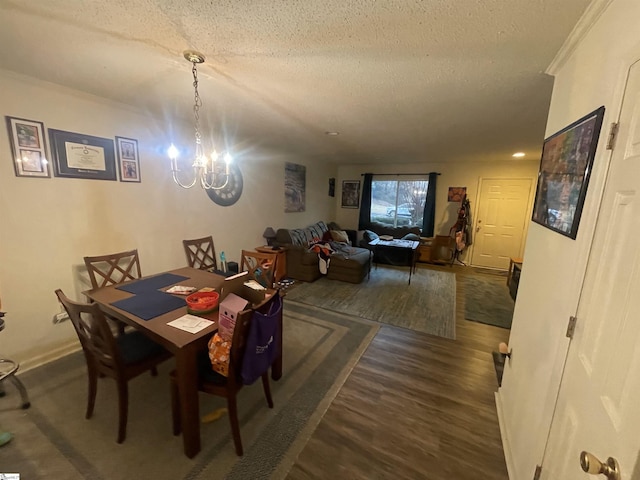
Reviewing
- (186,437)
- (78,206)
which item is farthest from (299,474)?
(78,206)

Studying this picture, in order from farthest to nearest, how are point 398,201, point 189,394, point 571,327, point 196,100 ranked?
point 398,201 → point 196,100 → point 189,394 → point 571,327

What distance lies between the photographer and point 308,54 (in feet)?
5.08

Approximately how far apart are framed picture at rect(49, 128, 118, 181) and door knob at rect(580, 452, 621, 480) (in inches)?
136

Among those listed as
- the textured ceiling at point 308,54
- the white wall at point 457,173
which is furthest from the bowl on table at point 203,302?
the white wall at point 457,173

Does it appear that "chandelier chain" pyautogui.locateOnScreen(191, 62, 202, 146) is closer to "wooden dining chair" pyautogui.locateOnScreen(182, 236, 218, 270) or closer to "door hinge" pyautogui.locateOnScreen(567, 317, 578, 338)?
"wooden dining chair" pyautogui.locateOnScreen(182, 236, 218, 270)

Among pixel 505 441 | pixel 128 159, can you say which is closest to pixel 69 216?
pixel 128 159

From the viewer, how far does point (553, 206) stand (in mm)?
1346

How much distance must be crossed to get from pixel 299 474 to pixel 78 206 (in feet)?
9.11

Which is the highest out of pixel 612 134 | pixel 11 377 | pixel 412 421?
pixel 612 134

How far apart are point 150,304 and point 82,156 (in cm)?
160

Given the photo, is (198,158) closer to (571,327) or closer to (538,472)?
(571,327)

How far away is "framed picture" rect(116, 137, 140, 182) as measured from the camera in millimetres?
2562

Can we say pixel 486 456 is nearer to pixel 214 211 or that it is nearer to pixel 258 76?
pixel 258 76

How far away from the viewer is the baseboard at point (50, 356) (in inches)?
83.7
